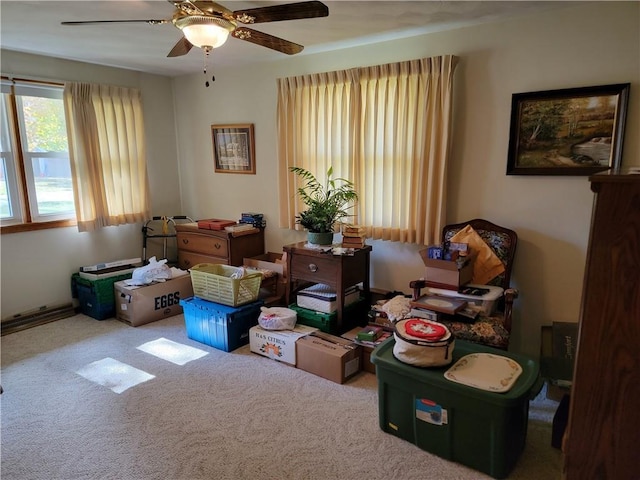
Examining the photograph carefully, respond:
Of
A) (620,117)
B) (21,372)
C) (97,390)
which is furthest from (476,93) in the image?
(21,372)

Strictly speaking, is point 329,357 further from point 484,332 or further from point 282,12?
point 282,12

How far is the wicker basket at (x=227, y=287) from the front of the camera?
3.20m

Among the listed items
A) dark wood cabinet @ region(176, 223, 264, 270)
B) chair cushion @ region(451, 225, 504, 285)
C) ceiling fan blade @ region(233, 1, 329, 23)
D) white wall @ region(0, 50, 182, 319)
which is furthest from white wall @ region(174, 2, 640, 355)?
white wall @ region(0, 50, 182, 319)

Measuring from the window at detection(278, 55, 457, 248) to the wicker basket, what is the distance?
40.1 inches

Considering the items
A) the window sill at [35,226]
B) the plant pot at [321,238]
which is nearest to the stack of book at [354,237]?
the plant pot at [321,238]

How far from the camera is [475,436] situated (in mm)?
1886

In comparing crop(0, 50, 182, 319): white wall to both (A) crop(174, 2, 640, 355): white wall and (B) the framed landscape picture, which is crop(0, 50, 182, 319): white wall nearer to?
(A) crop(174, 2, 640, 355): white wall

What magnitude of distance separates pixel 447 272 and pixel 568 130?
46.2 inches

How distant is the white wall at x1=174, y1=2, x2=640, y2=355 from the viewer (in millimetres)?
2436

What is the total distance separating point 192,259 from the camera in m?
4.36

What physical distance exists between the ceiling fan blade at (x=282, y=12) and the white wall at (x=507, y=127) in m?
1.44

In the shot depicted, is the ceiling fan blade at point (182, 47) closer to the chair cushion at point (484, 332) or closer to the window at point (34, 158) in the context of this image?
the window at point (34, 158)

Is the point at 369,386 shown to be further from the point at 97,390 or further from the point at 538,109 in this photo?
the point at 538,109

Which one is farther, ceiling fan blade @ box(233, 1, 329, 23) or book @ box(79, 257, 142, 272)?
book @ box(79, 257, 142, 272)
